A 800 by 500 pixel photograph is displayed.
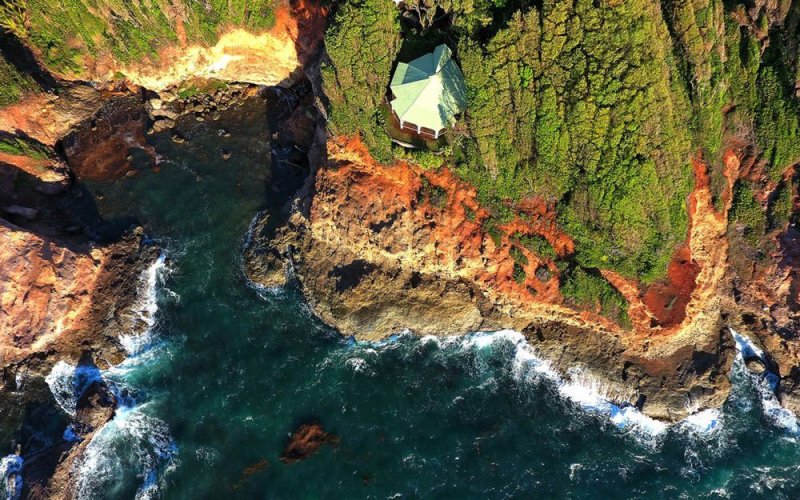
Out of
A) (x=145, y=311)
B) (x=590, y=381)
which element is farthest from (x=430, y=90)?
(x=145, y=311)

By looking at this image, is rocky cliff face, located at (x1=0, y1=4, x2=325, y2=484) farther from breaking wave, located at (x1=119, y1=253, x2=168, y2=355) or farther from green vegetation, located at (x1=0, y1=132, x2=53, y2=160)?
breaking wave, located at (x1=119, y1=253, x2=168, y2=355)

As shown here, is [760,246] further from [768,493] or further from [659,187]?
[768,493]

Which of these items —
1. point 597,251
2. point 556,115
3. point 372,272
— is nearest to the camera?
point 556,115

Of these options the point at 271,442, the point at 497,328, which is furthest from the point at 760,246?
the point at 271,442

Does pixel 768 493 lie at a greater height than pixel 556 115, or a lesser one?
Answer: lesser

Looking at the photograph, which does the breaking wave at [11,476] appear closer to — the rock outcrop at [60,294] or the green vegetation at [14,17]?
the rock outcrop at [60,294]

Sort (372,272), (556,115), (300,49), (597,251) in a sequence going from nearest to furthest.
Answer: (556,115) < (597,251) < (372,272) < (300,49)

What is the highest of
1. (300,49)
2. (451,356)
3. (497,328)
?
(300,49)

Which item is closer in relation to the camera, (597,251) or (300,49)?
(597,251)

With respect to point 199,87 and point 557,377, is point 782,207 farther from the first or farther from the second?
point 199,87
